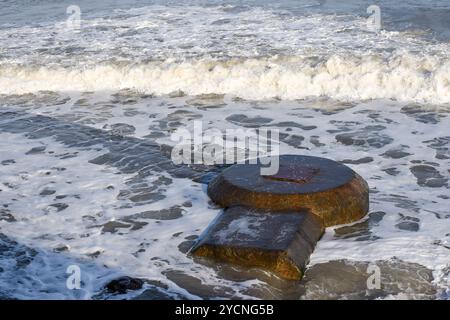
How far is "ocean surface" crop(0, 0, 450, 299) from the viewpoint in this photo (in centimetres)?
409

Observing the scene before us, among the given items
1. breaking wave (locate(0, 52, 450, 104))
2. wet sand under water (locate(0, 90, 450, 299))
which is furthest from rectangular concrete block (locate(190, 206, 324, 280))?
breaking wave (locate(0, 52, 450, 104))

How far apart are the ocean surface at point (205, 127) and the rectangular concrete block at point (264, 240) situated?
80 mm

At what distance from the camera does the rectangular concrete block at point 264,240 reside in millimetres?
3949

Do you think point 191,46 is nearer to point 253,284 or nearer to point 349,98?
point 349,98

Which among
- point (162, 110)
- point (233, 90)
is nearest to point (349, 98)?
point (233, 90)

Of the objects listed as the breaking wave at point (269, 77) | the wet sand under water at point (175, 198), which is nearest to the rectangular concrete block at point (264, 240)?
the wet sand under water at point (175, 198)

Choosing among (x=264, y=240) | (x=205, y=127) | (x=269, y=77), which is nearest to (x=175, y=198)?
(x=264, y=240)

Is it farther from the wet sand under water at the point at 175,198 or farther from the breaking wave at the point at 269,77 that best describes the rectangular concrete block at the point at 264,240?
the breaking wave at the point at 269,77

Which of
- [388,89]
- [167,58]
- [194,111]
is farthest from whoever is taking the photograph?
[167,58]

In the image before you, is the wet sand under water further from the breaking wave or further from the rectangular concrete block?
the breaking wave

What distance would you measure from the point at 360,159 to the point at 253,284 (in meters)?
2.66

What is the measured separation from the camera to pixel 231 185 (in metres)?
4.88
